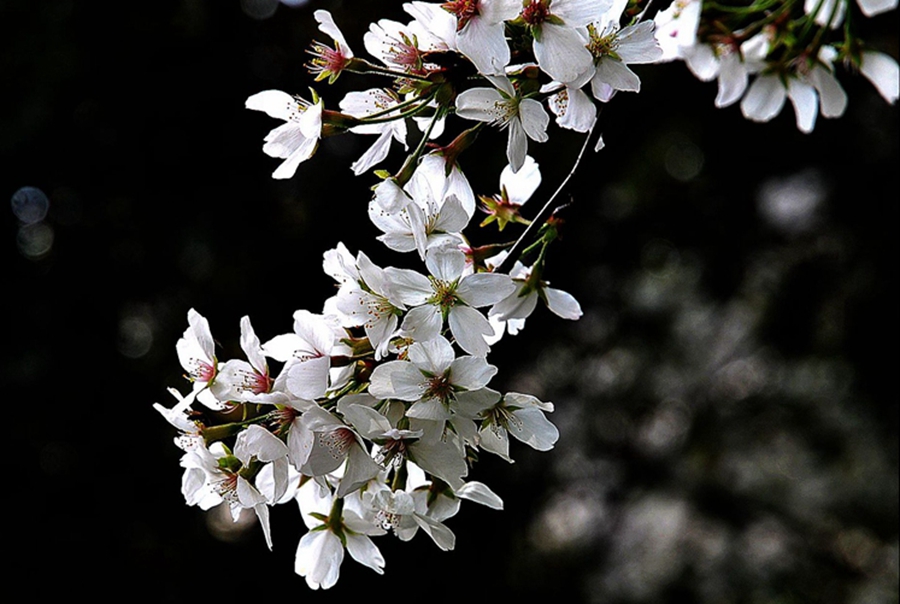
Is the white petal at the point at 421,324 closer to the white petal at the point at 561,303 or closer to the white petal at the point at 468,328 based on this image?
the white petal at the point at 468,328

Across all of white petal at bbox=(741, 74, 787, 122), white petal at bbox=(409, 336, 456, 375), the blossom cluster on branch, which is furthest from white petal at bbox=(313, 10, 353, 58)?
white petal at bbox=(741, 74, 787, 122)

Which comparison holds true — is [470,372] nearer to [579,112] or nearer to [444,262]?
[444,262]

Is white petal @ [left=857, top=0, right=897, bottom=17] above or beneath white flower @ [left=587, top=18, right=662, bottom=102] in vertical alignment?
above

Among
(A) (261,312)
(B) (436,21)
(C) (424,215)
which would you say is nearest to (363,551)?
(C) (424,215)

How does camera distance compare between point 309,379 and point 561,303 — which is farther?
point 561,303

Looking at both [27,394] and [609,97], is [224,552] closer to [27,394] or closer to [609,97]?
[27,394]

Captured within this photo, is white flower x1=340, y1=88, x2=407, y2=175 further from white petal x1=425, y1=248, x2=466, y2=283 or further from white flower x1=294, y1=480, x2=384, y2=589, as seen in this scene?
white flower x1=294, y1=480, x2=384, y2=589

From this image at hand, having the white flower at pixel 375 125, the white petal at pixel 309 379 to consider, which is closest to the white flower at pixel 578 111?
the white flower at pixel 375 125

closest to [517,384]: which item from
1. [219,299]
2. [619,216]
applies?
[619,216]
